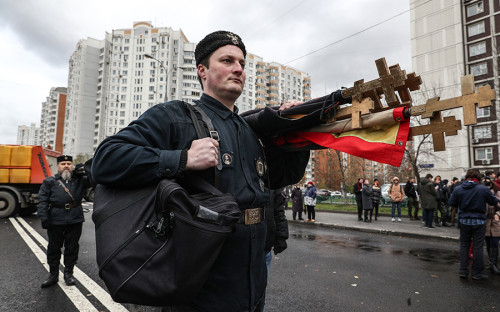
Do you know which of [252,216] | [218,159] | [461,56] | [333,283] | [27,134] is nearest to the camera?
[218,159]

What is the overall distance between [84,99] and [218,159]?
9691 centimetres

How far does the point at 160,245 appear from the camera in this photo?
3.78 ft

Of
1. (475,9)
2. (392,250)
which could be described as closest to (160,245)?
(392,250)

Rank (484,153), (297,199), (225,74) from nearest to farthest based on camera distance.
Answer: (225,74)
(297,199)
(484,153)

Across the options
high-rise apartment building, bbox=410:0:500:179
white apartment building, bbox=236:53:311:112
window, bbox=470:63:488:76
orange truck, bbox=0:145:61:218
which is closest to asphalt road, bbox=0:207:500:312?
orange truck, bbox=0:145:61:218

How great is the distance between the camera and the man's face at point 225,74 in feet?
5.87

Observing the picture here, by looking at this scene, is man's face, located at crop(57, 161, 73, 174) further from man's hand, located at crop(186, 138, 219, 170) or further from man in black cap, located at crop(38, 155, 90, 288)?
man's hand, located at crop(186, 138, 219, 170)

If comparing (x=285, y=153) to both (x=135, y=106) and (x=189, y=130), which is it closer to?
(x=189, y=130)

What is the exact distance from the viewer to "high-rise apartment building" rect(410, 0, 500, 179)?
38781 mm

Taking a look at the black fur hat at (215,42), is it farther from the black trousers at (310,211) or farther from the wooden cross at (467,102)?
the black trousers at (310,211)

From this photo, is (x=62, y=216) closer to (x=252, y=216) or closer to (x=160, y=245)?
(x=252, y=216)

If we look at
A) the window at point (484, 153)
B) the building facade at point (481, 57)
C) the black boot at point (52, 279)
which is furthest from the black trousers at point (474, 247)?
the window at point (484, 153)

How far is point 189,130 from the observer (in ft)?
5.10

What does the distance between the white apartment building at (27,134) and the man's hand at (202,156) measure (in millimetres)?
199128
